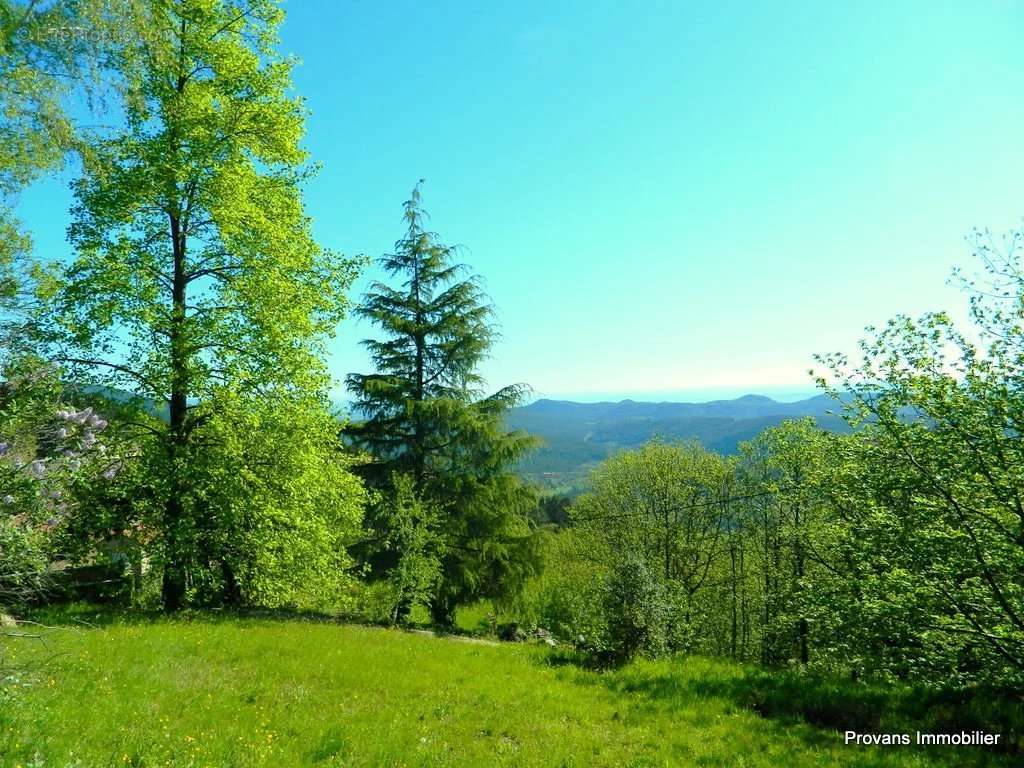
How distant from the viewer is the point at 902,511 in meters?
9.99

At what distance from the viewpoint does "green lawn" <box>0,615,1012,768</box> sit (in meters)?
7.14

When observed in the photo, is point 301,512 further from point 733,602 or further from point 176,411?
point 733,602

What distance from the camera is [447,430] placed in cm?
2386

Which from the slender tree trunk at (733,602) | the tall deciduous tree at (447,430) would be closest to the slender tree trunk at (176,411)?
the tall deciduous tree at (447,430)

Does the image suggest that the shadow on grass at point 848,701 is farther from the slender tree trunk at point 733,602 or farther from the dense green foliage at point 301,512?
the slender tree trunk at point 733,602

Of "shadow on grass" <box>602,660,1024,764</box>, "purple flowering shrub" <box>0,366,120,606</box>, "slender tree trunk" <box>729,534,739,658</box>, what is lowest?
"slender tree trunk" <box>729,534,739,658</box>

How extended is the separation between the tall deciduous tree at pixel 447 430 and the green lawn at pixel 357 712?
10011mm

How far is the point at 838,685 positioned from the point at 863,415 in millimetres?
5428

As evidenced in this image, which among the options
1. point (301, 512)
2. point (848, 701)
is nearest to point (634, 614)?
point (848, 701)

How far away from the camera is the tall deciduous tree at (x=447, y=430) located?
917 inches

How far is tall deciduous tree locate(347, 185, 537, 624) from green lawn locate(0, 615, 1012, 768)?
32.8 feet

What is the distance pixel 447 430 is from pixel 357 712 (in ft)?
49.7

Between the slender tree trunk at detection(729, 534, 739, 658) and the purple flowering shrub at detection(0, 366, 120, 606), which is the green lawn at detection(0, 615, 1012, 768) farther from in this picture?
the slender tree trunk at detection(729, 534, 739, 658)

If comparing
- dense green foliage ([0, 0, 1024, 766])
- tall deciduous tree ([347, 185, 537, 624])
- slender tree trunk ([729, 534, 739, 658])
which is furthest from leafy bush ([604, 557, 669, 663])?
slender tree trunk ([729, 534, 739, 658])
